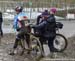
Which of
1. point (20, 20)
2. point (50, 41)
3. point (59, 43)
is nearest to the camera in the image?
point (20, 20)

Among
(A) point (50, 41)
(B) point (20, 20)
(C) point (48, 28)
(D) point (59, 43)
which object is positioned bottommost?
(D) point (59, 43)

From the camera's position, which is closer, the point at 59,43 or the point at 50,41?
the point at 50,41

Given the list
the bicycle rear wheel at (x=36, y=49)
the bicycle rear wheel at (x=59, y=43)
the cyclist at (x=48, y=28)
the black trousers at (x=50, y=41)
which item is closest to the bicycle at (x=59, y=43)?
the bicycle rear wheel at (x=59, y=43)

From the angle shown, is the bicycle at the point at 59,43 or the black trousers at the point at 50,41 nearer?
the black trousers at the point at 50,41

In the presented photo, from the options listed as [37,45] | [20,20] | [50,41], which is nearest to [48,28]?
[50,41]

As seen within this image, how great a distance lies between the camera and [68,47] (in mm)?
13375

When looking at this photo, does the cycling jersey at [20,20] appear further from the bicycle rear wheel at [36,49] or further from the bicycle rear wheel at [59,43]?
the bicycle rear wheel at [59,43]

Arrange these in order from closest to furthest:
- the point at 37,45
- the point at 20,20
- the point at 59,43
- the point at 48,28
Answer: the point at 37,45
the point at 48,28
the point at 20,20
the point at 59,43

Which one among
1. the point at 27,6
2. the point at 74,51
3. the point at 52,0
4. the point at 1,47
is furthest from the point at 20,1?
the point at 74,51

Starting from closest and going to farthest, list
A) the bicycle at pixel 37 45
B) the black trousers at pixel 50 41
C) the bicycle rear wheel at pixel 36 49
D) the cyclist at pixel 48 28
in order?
the bicycle rear wheel at pixel 36 49, the bicycle at pixel 37 45, the cyclist at pixel 48 28, the black trousers at pixel 50 41

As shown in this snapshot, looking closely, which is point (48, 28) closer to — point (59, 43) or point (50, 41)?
point (50, 41)

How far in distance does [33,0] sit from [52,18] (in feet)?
81.0

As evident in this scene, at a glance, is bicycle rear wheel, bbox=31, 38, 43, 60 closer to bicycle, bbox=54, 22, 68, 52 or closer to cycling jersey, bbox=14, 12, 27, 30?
cycling jersey, bbox=14, 12, 27, 30

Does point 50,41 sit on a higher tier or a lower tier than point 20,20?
lower
